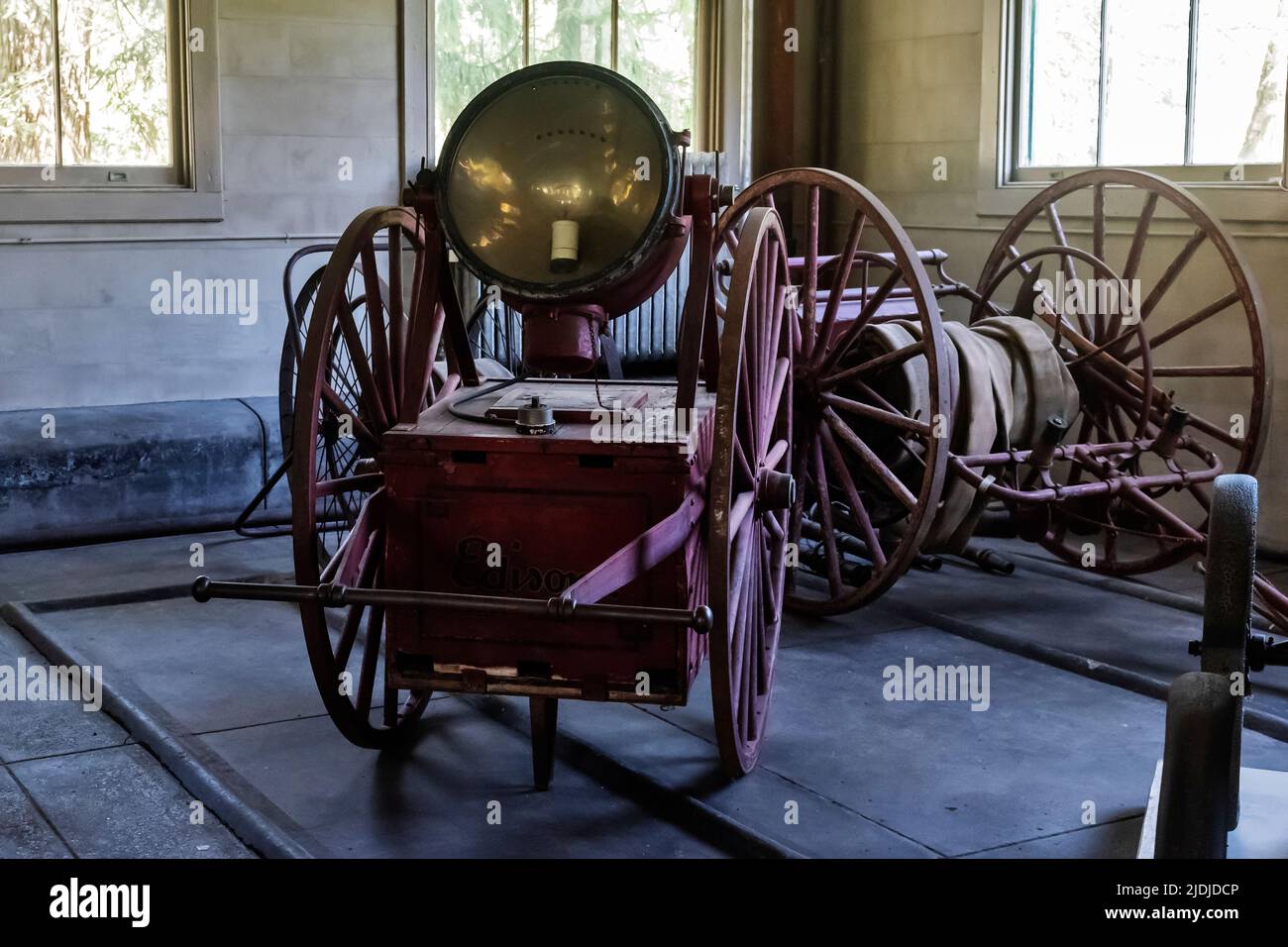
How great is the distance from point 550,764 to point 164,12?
4.10 metres

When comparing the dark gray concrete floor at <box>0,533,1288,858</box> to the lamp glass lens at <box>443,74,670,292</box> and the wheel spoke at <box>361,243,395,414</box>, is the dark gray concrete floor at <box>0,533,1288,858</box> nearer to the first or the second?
the wheel spoke at <box>361,243,395,414</box>

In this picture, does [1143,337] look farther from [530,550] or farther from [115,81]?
[115,81]

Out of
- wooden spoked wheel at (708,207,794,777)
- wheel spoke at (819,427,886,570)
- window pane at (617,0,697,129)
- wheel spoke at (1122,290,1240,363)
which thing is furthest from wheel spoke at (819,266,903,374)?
window pane at (617,0,697,129)

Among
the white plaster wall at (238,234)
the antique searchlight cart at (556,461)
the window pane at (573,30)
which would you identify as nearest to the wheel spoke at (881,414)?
the antique searchlight cart at (556,461)

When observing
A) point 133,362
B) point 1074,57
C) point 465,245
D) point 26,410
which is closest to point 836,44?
point 1074,57

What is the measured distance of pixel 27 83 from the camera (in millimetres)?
5777

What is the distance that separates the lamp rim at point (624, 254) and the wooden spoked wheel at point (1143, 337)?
1.99 meters

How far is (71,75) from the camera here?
5.87 m

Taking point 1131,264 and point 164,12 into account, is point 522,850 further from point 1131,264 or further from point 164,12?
point 164,12

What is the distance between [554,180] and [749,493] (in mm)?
804

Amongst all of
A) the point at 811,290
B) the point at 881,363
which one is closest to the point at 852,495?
the point at 881,363

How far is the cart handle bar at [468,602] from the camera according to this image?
254 cm

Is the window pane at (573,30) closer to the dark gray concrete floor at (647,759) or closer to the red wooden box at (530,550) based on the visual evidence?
the dark gray concrete floor at (647,759)

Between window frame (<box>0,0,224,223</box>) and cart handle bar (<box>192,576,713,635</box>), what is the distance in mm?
3582
